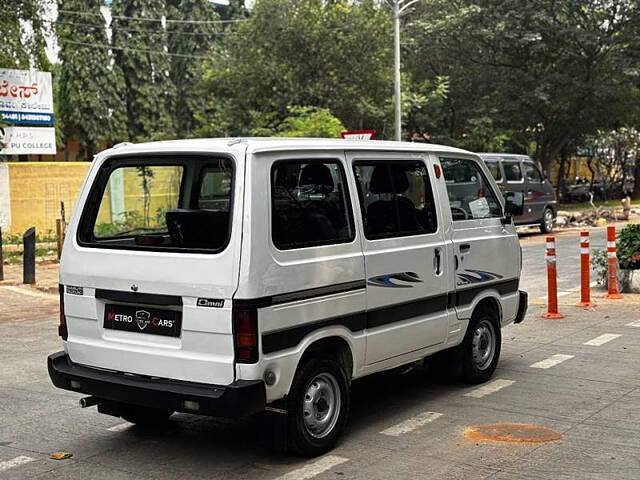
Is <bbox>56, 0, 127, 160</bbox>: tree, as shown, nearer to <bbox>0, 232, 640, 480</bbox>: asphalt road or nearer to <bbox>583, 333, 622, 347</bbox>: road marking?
<bbox>0, 232, 640, 480</bbox>: asphalt road

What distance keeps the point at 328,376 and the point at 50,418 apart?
2.43 metres

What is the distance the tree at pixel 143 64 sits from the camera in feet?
169

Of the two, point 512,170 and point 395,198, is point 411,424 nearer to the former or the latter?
point 395,198

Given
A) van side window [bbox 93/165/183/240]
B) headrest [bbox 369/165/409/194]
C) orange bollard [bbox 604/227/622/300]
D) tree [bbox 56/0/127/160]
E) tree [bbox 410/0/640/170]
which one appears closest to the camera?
van side window [bbox 93/165/183/240]

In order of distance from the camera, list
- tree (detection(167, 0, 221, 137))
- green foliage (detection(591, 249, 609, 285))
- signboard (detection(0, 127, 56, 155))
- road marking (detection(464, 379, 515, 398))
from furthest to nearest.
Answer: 1. tree (detection(167, 0, 221, 137))
2. signboard (detection(0, 127, 56, 155))
3. green foliage (detection(591, 249, 609, 285))
4. road marking (detection(464, 379, 515, 398))

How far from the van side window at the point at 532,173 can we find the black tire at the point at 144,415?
18.6 meters

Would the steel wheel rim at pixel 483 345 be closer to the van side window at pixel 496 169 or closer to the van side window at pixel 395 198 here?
the van side window at pixel 395 198

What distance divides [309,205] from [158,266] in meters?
1.05

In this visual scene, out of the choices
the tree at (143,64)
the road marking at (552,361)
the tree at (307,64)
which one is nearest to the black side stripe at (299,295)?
the road marking at (552,361)

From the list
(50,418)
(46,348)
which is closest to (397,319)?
(50,418)

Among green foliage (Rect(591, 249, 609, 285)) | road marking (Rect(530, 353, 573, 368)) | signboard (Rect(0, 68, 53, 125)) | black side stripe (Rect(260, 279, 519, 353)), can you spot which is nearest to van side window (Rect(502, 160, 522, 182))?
green foliage (Rect(591, 249, 609, 285))

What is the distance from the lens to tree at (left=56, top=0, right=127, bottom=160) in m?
47.7

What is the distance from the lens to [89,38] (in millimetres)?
48406

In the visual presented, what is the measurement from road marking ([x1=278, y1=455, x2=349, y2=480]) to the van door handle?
1.77 m
